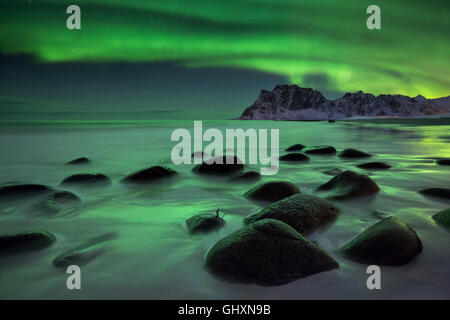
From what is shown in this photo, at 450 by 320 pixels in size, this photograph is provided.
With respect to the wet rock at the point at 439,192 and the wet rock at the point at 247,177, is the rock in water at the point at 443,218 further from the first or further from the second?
the wet rock at the point at 247,177

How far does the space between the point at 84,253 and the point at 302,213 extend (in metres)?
1.95

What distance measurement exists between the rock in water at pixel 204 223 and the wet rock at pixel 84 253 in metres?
0.74

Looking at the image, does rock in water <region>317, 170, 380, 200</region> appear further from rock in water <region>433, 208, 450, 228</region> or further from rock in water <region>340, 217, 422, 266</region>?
rock in water <region>340, 217, 422, 266</region>

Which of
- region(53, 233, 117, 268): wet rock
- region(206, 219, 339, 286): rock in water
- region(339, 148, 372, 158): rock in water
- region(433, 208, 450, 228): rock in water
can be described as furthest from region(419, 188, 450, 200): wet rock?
region(53, 233, 117, 268): wet rock

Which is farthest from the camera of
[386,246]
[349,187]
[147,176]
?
[147,176]

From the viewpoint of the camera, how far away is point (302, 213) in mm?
2891

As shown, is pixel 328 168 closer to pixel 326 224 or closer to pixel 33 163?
pixel 326 224

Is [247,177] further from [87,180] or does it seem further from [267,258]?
[267,258]

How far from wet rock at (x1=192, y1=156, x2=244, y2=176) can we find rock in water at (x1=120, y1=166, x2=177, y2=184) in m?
0.70

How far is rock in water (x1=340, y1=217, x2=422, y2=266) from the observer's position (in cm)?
221

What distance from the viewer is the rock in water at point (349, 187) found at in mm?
3902

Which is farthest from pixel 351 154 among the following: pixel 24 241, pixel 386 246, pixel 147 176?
pixel 24 241

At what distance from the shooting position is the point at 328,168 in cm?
641

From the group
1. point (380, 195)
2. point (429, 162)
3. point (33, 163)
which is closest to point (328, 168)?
point (380, 195)
